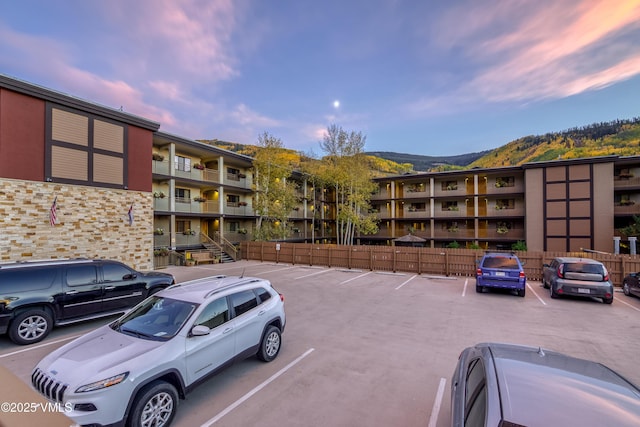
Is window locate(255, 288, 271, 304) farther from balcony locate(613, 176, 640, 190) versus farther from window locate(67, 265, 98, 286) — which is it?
balcony locate(613, 176, 640, 190)

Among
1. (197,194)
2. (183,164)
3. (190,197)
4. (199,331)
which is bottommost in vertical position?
(199,331)

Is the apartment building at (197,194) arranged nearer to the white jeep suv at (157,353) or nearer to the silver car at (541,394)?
the white jeep suv at (157,353)

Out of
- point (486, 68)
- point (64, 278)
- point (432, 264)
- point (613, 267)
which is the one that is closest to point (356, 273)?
point (432, 264)

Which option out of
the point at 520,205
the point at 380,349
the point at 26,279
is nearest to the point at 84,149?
the point at 26,279

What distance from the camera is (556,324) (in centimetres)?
842

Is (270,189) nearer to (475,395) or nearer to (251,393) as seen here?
(251,393)

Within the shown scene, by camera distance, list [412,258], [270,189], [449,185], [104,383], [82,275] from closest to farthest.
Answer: [104,383] < [82,275] < [412,258] < [270,189] < [449,185]

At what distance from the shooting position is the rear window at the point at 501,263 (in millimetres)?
11703

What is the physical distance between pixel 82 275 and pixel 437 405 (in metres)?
8.91

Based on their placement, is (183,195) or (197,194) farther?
(197,194)

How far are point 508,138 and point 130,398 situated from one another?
112219mm

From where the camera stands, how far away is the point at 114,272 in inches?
326

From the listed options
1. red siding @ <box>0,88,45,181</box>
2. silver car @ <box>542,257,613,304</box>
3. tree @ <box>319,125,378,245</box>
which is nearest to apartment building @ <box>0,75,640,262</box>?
red siding @ <box>0,88,45,181</box>

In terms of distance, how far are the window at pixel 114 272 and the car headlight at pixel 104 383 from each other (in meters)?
5.78
